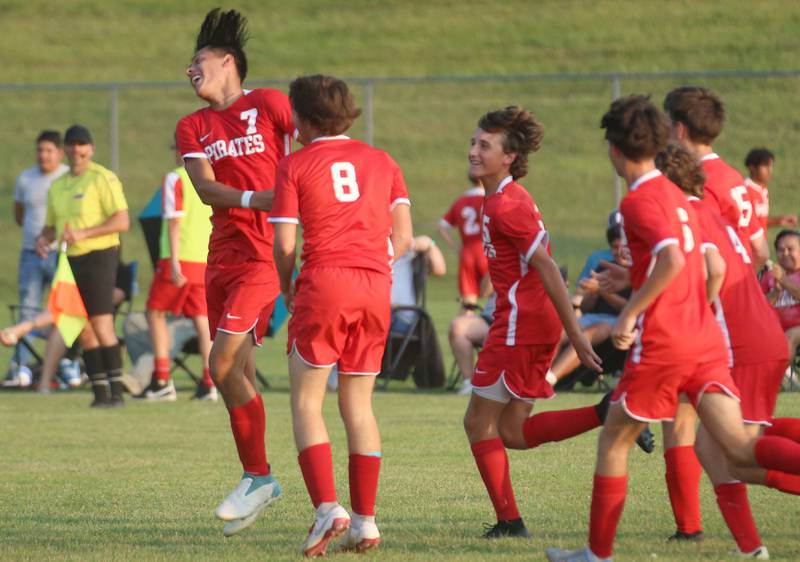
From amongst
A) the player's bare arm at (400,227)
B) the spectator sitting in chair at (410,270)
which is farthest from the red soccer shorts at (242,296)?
the spectator sitting in chair at (410,270)

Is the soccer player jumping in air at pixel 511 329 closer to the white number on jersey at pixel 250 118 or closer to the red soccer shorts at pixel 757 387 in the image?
the red soccer shorts at pixel 757 387

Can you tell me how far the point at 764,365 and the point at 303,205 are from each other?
187 cm

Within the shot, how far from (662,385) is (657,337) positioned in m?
0.17

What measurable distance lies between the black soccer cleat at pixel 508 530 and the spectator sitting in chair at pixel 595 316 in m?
4.87

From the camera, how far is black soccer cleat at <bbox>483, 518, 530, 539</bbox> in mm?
5867

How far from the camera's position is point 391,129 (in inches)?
1107

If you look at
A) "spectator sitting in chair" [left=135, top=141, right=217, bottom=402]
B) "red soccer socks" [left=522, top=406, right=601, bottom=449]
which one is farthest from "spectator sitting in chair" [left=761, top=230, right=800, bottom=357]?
"red soccer socks" [left=522, top=406, right=601, bottom=449]

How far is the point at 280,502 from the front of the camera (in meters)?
6.95

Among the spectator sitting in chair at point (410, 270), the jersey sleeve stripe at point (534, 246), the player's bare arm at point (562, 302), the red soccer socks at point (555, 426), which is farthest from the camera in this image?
the spectator sitting in chair at point (410, 270)

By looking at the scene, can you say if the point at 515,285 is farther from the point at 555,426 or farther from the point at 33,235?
the point at 33,235

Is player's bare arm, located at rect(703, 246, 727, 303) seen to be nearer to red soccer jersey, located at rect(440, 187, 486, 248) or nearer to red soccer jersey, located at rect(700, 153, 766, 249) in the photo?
red soccer jersey, located at rect(700, 153, 766, 249)

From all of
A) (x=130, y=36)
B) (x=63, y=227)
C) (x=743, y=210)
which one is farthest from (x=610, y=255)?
(x=130, y=36)

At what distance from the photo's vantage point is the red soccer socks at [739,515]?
5359mm

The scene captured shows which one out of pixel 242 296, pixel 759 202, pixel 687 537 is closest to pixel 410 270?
pixel 759 202
